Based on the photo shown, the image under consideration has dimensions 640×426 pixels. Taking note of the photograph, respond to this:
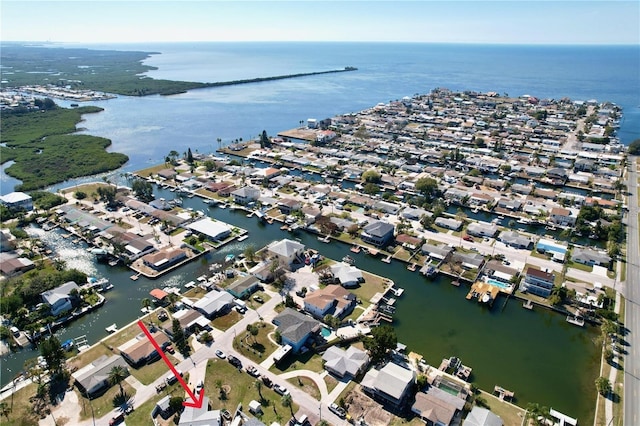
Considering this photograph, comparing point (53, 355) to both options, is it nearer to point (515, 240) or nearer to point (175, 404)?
point (175, 404)

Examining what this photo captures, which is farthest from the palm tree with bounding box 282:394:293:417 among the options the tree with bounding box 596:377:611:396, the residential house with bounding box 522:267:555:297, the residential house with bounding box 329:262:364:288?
the residential house with bounding box 522:267:555:297

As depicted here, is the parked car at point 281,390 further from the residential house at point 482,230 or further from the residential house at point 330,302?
the residential house at point 482,230

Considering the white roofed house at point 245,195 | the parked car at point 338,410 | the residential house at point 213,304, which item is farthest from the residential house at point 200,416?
the white roofed house at point 245,195

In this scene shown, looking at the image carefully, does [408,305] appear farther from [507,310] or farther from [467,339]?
[507,310]

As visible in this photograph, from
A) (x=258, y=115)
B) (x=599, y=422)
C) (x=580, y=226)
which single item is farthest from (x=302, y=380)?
(x=258, y=115)

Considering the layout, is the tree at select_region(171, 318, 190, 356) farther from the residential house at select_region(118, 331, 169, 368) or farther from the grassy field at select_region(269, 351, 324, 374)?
the grassy field at select_region(269, 351, 324, 374)

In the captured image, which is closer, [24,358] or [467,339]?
[24,358]

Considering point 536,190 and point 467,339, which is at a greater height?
point 536,190
